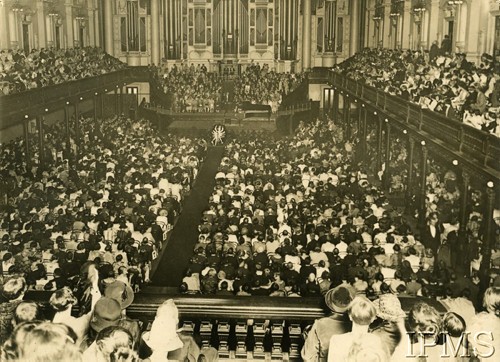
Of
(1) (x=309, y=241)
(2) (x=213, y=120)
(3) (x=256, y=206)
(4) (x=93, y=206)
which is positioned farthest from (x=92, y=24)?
(1) (x=309, y=241)

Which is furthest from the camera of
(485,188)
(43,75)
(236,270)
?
(43,75)

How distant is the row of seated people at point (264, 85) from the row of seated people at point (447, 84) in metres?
10.1

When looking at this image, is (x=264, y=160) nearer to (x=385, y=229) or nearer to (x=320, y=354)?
(x=385, y=229)

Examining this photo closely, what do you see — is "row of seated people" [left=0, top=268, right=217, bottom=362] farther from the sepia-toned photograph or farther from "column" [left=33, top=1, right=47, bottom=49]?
"column" [left=33, top=1, right=47, bottom=49]

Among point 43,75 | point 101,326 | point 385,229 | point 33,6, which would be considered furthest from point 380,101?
point 101,326

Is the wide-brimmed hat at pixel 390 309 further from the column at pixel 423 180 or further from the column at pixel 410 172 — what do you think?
the column at pixel 410 172

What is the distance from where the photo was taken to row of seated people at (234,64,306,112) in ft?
132

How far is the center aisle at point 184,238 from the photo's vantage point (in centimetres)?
1539

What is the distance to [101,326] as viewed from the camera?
18.1 feet

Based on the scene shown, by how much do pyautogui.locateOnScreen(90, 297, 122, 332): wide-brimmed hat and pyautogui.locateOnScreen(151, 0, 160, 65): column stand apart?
1662 inches

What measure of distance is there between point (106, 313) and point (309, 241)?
898 cm

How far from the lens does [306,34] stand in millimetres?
45969

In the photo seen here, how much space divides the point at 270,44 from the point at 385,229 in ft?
110

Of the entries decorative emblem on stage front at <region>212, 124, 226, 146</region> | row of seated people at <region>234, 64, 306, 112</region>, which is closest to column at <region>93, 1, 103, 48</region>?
row of seated people at <region>234, 64, 306, 112</region>
